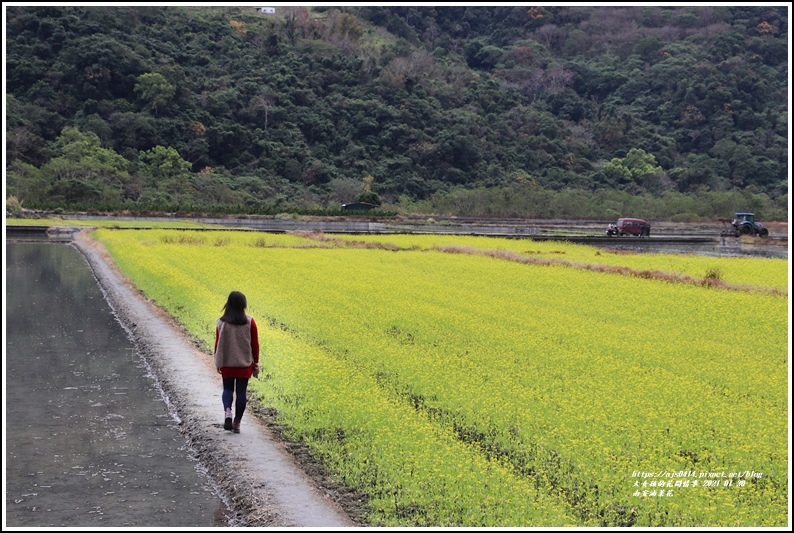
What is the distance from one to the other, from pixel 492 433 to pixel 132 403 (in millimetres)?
4853

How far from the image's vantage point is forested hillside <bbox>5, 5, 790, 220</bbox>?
83.1 metres

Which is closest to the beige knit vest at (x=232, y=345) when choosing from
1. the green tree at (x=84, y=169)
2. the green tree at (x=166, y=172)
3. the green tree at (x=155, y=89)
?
the green tree at (x=84, y=169)

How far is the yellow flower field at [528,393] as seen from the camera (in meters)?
7.28

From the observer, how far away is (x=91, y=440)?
9.73 meters

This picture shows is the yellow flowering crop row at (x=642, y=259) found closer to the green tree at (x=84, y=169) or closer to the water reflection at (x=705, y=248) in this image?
the water reflection at (x=705, y=248)

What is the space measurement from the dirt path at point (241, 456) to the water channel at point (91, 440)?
168 mm

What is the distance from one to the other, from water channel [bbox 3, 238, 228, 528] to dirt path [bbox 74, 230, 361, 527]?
17 cm

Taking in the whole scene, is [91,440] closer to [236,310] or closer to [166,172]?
[236,310]

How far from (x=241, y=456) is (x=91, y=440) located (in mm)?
1864

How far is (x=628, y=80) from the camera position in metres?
127

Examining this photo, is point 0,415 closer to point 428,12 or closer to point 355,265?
point 355,265

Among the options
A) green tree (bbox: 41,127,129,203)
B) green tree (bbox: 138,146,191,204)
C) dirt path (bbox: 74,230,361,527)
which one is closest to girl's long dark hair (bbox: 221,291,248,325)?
dirt path (bbox: 74,230,361,527)

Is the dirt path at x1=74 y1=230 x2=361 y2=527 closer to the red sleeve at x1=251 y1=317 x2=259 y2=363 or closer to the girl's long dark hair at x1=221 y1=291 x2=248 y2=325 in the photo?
the red sleeve at x1=251 y1=317 x2=259 y2=363

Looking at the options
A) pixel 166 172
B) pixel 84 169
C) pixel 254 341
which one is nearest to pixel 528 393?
pixel 254 341
